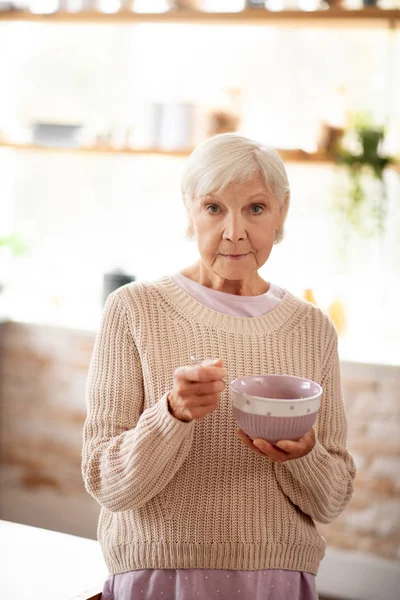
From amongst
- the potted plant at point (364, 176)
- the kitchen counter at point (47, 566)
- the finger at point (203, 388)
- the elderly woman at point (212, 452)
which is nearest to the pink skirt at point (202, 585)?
the elderly woman at point (212, 452)

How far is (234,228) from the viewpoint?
1.39m

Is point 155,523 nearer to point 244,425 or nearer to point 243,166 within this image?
point 244,425

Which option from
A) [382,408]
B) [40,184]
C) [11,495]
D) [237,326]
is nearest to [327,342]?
[237,326]

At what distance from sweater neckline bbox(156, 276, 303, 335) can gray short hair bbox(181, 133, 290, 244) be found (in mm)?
200

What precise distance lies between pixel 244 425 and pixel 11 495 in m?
2.33

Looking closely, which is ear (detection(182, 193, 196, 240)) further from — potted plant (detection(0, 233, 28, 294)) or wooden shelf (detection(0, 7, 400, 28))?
potted plant (detection(0, 233, 28, 294))

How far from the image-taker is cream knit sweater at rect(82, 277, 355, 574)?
136cm

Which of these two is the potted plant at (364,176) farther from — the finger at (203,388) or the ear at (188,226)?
the finger at (203,388)

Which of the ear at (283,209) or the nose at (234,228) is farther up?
the ear at (283,209)

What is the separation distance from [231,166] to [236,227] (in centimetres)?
11

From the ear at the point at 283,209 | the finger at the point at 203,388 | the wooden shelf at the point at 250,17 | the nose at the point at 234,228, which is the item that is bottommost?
the finger at the point at 203,388

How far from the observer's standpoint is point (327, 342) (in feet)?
5.11

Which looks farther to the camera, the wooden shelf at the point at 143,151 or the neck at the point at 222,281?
the wooden shelf at the point at 143,151

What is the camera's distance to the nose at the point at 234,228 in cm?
139
